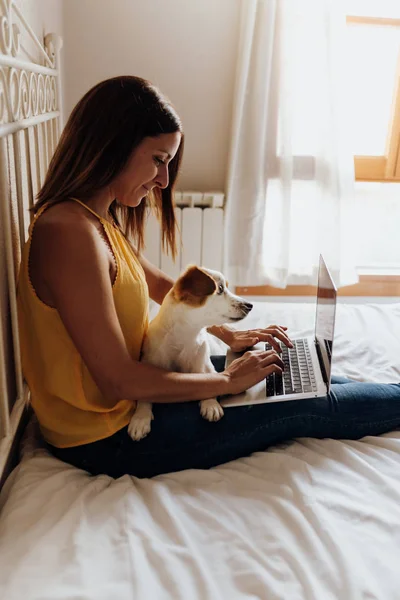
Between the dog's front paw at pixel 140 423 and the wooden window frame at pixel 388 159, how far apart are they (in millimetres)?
1970

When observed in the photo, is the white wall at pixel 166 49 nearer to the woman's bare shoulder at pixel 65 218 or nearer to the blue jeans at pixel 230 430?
the woman's bare shoulder at pixel 65 218

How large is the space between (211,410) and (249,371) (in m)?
0.12

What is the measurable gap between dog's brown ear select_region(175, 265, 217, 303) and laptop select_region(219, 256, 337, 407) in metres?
0.22

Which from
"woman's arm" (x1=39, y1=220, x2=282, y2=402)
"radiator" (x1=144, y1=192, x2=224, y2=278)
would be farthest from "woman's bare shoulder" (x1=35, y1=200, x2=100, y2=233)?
"radiator" (x1=144, y1=192, x2=224, y2=278)

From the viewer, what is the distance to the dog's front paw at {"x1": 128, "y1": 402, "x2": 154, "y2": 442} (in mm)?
1096

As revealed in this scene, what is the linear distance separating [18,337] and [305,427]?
0.62 metres

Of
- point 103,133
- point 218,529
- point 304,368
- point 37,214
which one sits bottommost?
point 218,529

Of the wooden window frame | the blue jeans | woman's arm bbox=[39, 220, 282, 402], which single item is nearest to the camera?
woman's arm bbox=[39, 220, 282, 402]

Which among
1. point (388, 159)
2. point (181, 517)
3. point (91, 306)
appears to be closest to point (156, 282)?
point (91, 306)

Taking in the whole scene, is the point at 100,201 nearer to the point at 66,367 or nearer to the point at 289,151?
the point at 66,367

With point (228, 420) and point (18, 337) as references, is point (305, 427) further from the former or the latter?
point (18, 337)

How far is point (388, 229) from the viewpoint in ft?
10.1

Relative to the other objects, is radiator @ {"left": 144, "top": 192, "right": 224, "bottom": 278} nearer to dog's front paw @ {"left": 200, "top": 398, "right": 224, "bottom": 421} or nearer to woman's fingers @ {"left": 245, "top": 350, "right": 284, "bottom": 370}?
woman's fingers @ {"left": 245, "top": 350, "right": 284, "bottom": 370}

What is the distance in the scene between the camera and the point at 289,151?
2416 millimetres
